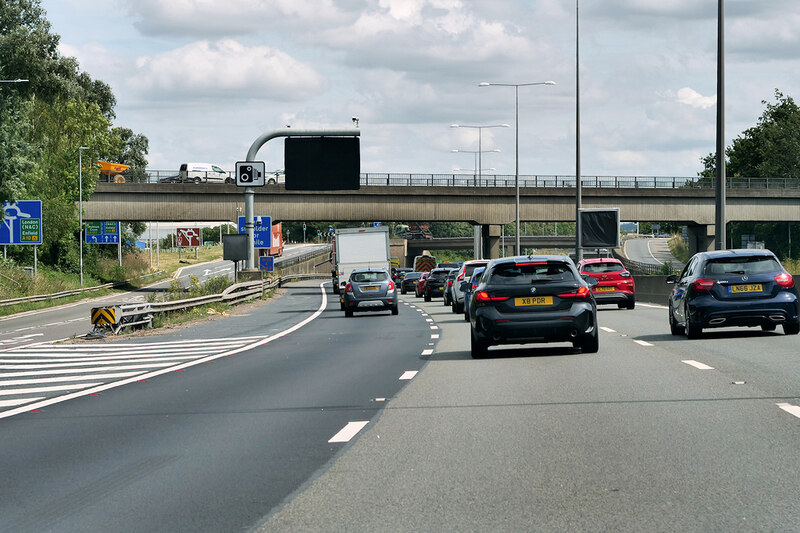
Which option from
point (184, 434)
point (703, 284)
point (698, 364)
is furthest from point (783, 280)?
point (184, 434)

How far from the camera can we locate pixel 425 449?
27.8ft

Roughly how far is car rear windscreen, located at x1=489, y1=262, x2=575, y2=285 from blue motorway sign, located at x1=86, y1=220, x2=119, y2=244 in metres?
63.0

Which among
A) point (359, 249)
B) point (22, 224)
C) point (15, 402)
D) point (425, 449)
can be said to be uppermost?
point (22, 224)

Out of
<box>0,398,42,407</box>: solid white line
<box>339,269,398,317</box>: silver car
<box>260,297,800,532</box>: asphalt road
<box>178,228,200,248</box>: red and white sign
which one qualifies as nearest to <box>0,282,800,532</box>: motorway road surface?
<box>260,297,800,532</box>: asphalt road

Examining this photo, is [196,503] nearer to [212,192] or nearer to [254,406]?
[254,406]

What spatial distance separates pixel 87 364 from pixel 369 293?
17748 millimetres

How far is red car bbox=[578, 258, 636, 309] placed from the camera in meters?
34.6

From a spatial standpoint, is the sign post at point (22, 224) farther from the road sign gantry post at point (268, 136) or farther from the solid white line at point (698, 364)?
the solid white line at point (698, 364)

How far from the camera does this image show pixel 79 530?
5.96 m

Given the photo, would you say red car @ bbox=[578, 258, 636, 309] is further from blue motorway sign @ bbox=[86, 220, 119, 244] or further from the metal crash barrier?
blue motorway sign @ bbox=[86, 220, 119, 244]

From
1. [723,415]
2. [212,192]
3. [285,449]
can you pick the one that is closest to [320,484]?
[285,449]

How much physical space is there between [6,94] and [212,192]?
23.3 m

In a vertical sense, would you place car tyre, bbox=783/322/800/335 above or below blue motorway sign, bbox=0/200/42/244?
below

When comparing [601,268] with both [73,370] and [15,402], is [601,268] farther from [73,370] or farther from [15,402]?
[15,402]
